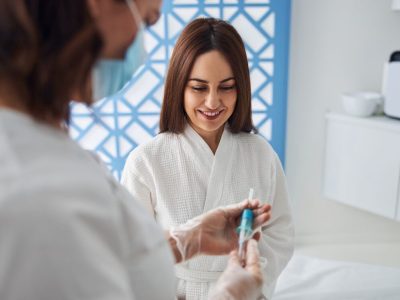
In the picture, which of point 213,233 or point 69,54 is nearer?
point 69,54

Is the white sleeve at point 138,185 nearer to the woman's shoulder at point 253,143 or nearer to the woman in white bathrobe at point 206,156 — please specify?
the woman in white bathrobe at point 206,156

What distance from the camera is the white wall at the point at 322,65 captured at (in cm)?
229

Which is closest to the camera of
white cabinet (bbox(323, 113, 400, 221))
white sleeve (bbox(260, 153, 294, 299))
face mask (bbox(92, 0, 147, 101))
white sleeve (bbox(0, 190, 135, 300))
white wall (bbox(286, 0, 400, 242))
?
white sleeve (bbox(0, 190, 135, 300))

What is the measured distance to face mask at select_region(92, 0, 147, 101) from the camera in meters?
0.63

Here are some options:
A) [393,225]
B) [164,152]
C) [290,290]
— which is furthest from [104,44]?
[393,225]

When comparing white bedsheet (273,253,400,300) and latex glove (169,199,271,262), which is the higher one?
latex glove (169,199,271,262)

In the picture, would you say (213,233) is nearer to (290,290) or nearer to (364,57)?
(290,290)

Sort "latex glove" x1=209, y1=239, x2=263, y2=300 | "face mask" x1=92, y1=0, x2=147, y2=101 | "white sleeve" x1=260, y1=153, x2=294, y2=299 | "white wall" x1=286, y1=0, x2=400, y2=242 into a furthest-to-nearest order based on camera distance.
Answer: "white wall" x1=286, y1=0, x2=400, y2=242 < "white sleeve" x1=260, y1=153, x2=294, y2=299 < "latex glove" x1=209, y1=239, x2=263, y2=300 < "face mask" x1=92, y1=0, x2=147, y2=101

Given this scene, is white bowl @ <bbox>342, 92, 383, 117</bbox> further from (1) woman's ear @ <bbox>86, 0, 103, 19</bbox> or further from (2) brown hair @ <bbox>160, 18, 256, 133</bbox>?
(1) woman's ear @ <bbox>86, 0, 103, 19</bbox>

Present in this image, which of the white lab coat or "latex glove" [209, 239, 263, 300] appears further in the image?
"latex glove" [209, 239, 263, 300]

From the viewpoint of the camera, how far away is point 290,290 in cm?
186

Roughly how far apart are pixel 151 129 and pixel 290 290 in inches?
43.8

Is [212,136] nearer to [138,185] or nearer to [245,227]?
[138,185]

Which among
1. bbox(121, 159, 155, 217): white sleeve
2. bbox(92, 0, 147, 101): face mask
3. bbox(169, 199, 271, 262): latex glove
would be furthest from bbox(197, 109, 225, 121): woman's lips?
bbox(92, 0, 147, 101): face mask
